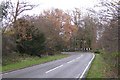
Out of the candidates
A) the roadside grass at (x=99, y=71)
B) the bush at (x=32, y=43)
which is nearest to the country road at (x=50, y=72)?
the roadside grass at (x=99, y=71)

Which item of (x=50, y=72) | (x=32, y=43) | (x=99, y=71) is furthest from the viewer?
(x=32, y=43)

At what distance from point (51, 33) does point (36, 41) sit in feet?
84.0

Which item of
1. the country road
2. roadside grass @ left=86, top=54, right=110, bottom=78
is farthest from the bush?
roadside grass @ left=86, top=54, right=110, bottom=78

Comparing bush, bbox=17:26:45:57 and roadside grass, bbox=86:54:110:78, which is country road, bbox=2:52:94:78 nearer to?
roadside grass, bbox=86:54:110:78

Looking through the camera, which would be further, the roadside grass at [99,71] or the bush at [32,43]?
the bush at [32,43]

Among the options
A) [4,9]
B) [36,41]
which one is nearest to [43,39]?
[36,41]

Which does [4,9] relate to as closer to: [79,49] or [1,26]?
[1,26]

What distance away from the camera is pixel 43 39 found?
51469 mm

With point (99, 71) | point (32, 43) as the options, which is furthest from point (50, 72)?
point (32, 43)

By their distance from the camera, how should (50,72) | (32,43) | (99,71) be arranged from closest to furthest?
(50,72) < (99,71) < (32,43)

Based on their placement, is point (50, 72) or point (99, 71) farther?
point (99, 71)

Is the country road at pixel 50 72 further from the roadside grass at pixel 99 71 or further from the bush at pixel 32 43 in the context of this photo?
the bush at pixel 32 43

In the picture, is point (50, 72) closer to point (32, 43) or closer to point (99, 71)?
point (99, 71)

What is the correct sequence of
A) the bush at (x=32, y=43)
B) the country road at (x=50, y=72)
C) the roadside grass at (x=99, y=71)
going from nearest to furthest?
the roadside grass at (x=99, y=71) → the country road at (x=50, y=72) → the bush at (x=32, y=43)
